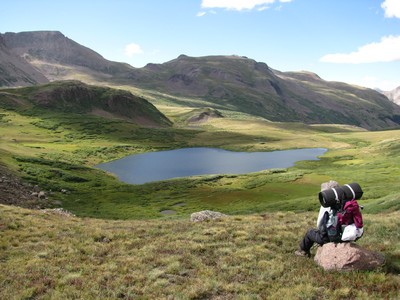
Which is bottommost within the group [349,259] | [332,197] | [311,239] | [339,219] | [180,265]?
[180,265]

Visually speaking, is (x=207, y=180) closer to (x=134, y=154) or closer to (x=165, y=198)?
(x=165, y=198)

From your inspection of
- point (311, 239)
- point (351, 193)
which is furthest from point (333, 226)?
point (311, 239)

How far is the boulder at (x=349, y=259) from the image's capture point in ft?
50.5

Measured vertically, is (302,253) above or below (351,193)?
below

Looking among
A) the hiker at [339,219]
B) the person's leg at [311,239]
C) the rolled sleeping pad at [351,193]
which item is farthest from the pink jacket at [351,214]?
the person's leg at [311,239]

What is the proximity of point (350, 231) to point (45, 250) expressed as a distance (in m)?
17.5

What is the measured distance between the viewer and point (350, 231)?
50.5ft

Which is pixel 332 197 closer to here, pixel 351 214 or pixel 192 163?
pixel 351 214

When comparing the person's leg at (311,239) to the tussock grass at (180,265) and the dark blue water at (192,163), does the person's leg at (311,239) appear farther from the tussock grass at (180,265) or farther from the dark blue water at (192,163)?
the dark blue water at (192,163)

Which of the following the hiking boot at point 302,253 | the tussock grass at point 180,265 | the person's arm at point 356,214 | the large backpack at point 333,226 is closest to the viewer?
the tussock grass at point 180,265

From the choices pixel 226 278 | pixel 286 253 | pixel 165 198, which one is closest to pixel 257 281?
pixel 226 278

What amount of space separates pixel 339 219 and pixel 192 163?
12720cm

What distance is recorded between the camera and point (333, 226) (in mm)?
15883

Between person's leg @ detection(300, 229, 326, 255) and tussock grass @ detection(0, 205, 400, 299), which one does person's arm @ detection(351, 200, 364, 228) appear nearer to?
person's leg @ detection(300, 229, 326, 255)
